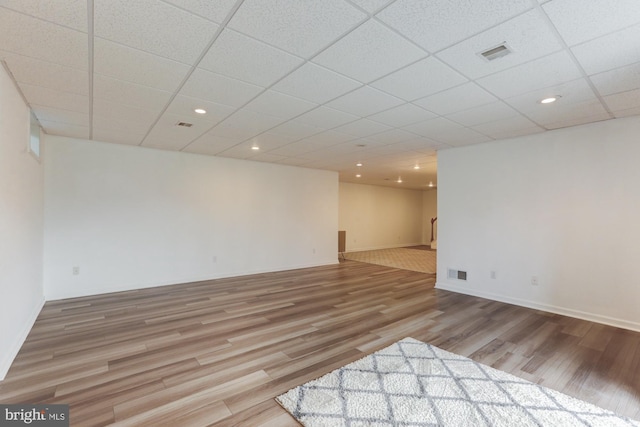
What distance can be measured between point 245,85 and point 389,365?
2.81 meters

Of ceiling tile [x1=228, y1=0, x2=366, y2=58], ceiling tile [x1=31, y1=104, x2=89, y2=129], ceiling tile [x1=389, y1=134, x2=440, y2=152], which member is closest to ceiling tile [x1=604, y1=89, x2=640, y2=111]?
ceiling tile [x1=389, y1=134, x2=440, y2=152]

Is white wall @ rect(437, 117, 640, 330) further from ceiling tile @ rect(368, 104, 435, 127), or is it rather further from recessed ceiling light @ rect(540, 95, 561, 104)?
ceiling tile @ rect(368, 104, 435, 127)

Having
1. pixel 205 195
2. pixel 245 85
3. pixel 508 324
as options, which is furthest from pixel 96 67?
pixel 508 324

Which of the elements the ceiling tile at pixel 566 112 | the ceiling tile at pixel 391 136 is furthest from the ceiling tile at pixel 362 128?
Answer: the ceiling tile at pixel 566 112

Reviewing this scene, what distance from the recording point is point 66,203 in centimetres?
446

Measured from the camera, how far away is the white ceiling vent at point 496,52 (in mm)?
2016

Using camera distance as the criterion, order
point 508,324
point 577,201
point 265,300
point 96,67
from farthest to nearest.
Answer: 1. point 265,300
2. point 577,201
3. point 508,324
4. point 96,67

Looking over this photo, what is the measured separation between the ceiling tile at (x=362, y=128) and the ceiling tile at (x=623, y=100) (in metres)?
2.25

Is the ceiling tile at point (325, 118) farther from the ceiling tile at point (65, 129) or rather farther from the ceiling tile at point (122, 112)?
the ceiling tile at point (65, 129)

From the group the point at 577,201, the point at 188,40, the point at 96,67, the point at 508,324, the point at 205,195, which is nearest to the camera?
the point at 188,40

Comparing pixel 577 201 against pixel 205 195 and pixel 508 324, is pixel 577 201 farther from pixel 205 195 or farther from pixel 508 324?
pixel 205 195

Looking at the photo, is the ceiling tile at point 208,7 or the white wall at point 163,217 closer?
the ceiling tile at point 208,7

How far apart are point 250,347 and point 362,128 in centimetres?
298

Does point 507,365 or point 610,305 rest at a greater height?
point 610,305
